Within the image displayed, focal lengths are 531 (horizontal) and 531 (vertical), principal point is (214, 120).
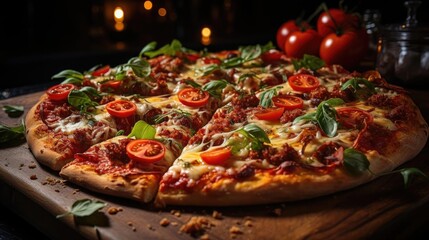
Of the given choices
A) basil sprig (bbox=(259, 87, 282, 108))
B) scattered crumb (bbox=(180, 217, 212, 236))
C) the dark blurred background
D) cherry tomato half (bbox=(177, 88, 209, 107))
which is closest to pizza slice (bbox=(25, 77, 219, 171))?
cherry tomato half (bbox=(177, 88, 209, 107))

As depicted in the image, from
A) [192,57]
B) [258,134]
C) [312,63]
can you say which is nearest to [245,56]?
[192,57]

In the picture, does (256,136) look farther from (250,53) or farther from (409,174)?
(250,53)

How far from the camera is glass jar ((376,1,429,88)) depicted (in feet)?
11.4

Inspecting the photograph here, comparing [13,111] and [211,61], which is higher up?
[211,61]

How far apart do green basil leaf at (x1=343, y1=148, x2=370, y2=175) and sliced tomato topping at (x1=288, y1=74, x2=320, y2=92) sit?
0.95 m

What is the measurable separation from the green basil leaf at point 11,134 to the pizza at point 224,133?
0.20 feet

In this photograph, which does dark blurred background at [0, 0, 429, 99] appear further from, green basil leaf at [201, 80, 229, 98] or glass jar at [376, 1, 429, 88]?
green basil leaf at [201, 80, 229, 98]

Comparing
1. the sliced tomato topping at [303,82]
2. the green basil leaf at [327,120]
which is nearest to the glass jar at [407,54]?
the sliced tomato topping at [303,82]

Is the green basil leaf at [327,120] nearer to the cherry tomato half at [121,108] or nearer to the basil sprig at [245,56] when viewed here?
the cherry tomato half at [121,108]

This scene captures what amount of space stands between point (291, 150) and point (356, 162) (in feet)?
0.86

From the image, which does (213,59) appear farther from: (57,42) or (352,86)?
(57,42)

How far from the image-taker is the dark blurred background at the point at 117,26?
19.1ft

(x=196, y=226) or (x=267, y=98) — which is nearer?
(x=196, y=226)

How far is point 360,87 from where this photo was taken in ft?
9.61
